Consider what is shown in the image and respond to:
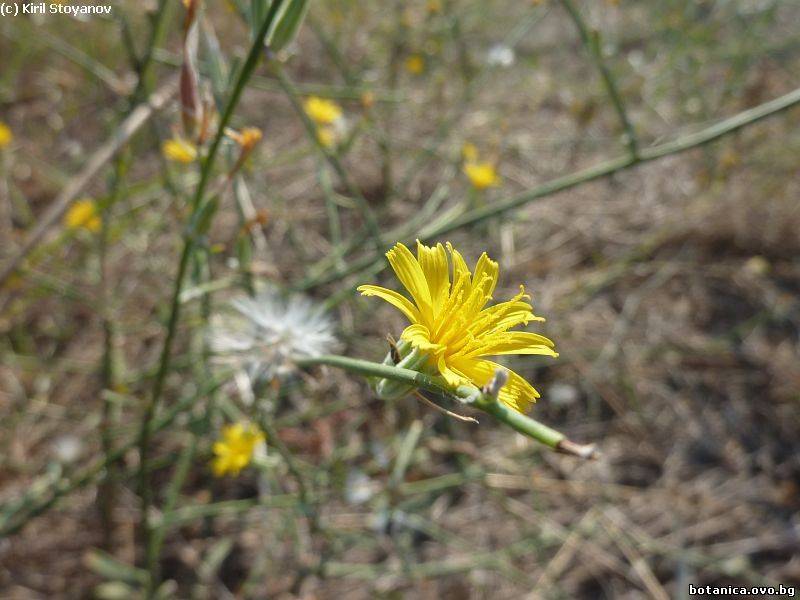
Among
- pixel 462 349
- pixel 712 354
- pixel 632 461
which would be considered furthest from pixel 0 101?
pixel 712 354

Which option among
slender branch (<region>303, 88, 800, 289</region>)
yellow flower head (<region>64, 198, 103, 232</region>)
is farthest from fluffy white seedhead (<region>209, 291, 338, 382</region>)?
yellow flower head (<region>64, 198, 103, 232</region>)

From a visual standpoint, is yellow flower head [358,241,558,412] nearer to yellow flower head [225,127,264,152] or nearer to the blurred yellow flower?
yellow flower head [225,127,264,152]

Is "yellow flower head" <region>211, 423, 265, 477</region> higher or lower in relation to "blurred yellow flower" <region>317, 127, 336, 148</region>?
lower

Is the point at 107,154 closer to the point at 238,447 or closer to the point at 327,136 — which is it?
the point at 238,447

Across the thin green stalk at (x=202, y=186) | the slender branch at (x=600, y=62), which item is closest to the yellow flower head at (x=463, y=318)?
the thin green stalk at (x=202, y=186)

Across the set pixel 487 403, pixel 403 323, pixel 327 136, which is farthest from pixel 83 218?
pixel 487 403

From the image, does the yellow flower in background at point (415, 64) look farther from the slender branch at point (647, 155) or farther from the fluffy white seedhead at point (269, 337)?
the fluffy white seedhead at point (269, 337)
